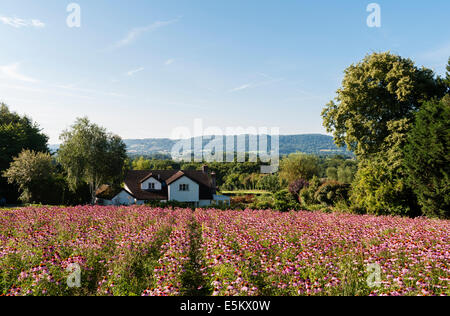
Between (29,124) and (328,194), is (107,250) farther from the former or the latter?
(29,124)

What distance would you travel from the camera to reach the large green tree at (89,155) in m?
35.5

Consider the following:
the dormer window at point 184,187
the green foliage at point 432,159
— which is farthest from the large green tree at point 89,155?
the green foliage at point 432,159

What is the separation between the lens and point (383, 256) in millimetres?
7066

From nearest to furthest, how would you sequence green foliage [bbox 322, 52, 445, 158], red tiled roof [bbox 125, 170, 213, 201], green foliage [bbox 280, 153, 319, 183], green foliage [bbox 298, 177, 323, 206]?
green foliage [bbox 322, 52, 445, 158], green foliage [bbox 298, 177, 323, 206], red tiled roof [bbox 125, 170, 213, 201], green foliage [bbox 280, 153, 319, 183]

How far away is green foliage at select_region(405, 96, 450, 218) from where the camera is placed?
17.4 metres

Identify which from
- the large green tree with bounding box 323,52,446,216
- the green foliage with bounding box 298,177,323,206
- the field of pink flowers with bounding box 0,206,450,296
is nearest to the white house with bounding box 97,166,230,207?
the green foliage with bounding box 298,177,323,206

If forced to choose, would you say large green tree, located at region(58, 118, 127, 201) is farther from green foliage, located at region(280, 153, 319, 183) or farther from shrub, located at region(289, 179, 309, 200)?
green foliage, located at region(280, 153, 319, 183)

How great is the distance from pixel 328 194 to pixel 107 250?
25993 mm

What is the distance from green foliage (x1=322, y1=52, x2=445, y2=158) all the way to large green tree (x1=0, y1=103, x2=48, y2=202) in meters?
37.2

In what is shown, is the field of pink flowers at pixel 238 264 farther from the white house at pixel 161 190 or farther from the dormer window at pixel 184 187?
the dormer window at pixel 184 187

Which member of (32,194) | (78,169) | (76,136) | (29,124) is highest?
(29,124)

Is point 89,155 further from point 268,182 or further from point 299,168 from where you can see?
point 268,182
